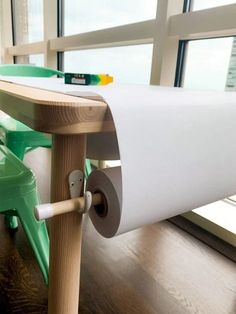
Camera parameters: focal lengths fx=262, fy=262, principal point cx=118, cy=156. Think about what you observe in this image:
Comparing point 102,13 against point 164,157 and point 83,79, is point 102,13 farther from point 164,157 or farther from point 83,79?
point 164,157

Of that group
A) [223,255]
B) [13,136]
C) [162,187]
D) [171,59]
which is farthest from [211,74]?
[162,187]

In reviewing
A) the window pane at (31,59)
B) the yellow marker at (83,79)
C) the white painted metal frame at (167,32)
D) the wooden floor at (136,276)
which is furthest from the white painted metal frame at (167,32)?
the window pane at (31,59)

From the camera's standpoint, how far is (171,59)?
116 cm

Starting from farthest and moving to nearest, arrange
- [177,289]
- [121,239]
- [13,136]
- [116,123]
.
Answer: [121,239]
[13,136]
[177,289]
[116,123]

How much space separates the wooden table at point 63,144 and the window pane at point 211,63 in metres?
0.95

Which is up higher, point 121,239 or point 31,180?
point 31,180

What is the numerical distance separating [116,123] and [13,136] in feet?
2.51

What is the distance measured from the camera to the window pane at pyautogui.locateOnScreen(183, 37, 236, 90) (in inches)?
42.8

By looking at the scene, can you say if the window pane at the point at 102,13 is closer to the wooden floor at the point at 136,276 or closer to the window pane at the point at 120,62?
the window pane at the point at 120,62

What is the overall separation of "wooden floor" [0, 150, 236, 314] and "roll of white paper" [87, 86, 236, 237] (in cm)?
50

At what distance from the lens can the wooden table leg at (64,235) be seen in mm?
359

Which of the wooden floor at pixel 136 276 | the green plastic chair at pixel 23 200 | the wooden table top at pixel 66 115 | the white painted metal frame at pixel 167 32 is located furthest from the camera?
the white painted metal frame at pixel 167 32

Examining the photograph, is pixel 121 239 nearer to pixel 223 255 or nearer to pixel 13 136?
pixel 223 255

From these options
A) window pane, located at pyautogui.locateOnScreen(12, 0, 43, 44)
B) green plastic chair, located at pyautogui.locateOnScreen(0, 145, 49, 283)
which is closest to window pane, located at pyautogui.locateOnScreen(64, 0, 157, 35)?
window pane, located at pyautogui.locateOnScreen(12, 0, 43, 44)
